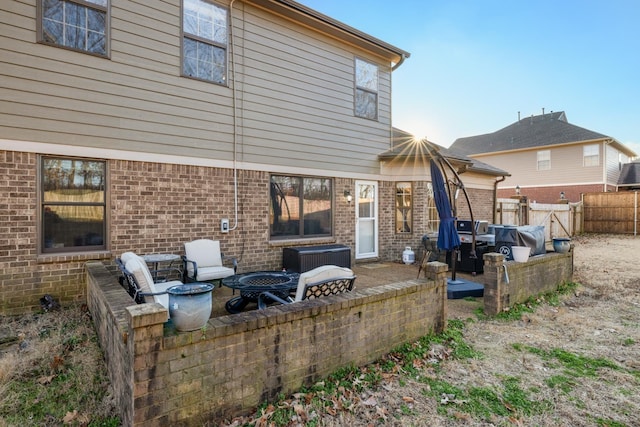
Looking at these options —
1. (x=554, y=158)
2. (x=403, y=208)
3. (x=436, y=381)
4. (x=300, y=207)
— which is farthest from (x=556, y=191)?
(x=436, y=381)

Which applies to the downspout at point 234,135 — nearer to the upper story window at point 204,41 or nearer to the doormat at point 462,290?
Answer: the upper story window at point 204,41

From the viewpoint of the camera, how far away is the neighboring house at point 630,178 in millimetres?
20734

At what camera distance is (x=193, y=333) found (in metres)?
2.42

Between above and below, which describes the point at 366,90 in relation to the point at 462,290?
above

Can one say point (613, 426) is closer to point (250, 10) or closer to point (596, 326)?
point (596, 326)

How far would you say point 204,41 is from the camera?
645 cm

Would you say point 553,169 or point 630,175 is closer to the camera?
point 553,169

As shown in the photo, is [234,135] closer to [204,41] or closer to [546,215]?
[204,41]

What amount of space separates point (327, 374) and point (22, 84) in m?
5.92

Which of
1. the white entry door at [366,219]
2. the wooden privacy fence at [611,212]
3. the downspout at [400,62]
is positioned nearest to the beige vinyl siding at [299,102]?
the white entry door at [366,219]

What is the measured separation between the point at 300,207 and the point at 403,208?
3.53 meters

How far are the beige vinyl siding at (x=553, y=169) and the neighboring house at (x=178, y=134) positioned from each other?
16.4 meters

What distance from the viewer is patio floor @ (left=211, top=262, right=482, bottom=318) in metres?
5.33

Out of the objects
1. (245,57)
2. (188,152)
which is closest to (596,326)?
(188,152)
